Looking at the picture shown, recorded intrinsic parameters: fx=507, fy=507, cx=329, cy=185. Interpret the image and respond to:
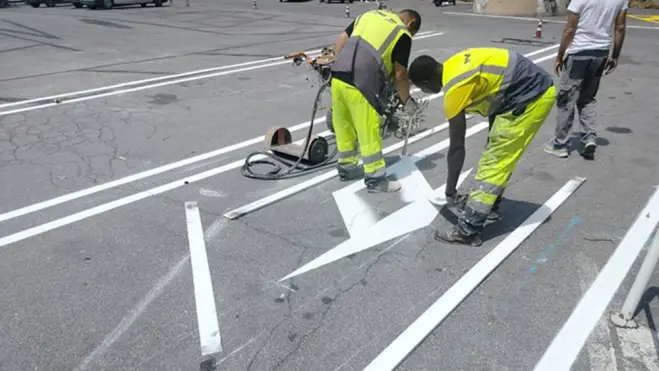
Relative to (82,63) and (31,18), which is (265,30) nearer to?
(82,63)

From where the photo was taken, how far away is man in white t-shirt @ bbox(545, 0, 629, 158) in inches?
203

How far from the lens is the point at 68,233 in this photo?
410 centimetres

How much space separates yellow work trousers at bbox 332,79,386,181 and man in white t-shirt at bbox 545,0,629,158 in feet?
7.36

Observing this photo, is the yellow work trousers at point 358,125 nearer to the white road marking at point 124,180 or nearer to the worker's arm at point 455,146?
the worker's arm at point 455,146

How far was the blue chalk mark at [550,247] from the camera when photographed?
3.62 metres

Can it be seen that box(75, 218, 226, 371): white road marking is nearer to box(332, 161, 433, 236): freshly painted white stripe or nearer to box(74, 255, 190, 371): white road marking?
box(74, 255, 190, 371): white road marking

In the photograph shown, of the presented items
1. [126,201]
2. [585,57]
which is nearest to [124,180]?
[126,201]

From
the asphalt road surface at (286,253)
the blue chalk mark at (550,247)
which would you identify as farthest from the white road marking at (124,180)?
the blue chalk mark at (550,247)

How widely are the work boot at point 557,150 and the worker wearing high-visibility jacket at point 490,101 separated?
217 centimetres

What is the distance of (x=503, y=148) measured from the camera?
363 cm

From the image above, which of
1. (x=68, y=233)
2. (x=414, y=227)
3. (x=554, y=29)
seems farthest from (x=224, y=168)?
(x=554, y=29)

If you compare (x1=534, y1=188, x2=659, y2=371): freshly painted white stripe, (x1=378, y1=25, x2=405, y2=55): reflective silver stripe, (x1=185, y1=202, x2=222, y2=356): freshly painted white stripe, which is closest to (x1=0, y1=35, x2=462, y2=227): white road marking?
(x1=185, y1=202, x2=222, y2=356): freshly painted white stripe

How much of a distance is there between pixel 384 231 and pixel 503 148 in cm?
114

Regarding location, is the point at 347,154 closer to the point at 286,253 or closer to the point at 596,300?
the point at 286,253
